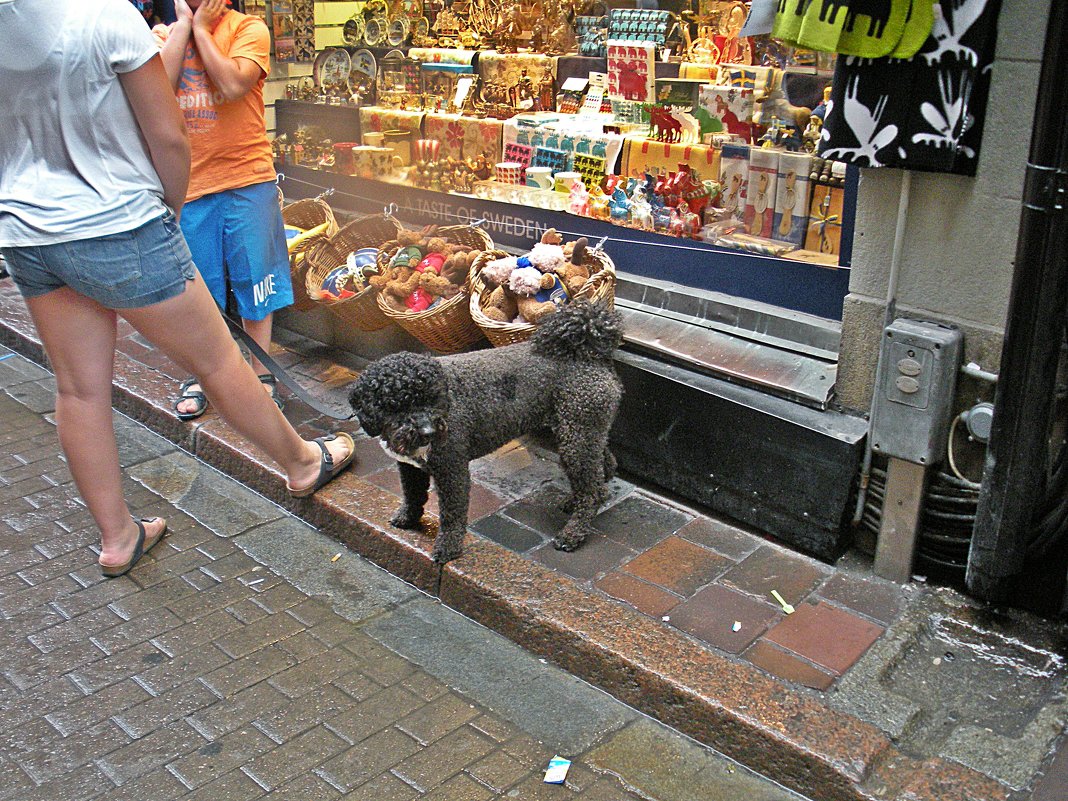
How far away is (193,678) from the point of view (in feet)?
9.89

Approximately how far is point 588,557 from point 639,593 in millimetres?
289

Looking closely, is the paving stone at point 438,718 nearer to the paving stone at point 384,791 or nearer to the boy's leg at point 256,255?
the paving stone at point 384,791

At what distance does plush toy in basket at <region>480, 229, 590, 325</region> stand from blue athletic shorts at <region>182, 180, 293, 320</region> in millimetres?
1031

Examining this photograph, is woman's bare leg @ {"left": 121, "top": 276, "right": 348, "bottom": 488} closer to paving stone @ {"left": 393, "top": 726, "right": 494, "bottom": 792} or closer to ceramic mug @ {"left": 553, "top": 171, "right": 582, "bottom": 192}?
paving stone @ {"left": 393, "top": 726, "right": 494, "bottom": 792}

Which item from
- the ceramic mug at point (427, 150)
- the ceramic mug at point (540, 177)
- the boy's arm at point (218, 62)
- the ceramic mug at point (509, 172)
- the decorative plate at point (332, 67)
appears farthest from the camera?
the decorative plate at point (332, 67)

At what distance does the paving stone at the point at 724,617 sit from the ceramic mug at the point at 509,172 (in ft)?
9.99

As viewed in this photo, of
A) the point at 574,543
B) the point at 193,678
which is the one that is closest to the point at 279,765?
the point at 193,678

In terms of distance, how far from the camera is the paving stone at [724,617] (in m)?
3.08

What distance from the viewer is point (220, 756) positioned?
2695mm

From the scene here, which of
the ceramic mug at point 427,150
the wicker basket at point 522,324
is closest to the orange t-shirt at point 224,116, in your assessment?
the wicker basket at point 522,324

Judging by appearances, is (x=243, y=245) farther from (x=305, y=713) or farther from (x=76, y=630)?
(x=305, y=713)

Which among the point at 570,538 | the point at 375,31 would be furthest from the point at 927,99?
the point at 375,31

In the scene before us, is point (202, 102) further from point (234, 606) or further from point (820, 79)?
point (820, 79)

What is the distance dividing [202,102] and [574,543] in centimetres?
246
